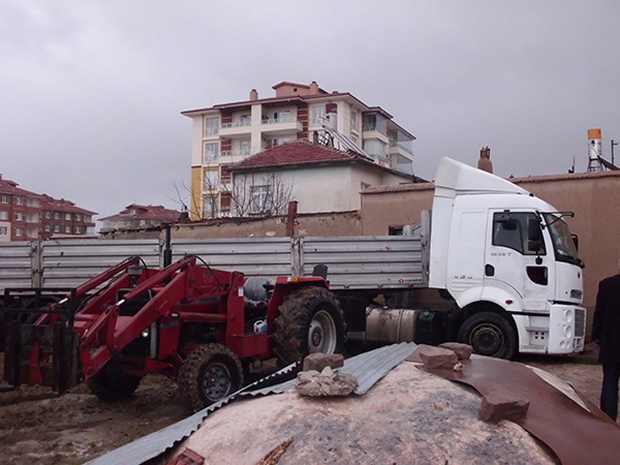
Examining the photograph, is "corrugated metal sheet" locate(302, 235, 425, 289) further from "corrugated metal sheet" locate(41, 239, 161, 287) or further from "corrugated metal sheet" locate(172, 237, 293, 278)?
"corrugated metal sheet" locate(41, 239, 161, 287)

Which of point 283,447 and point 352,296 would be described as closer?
point 283,447

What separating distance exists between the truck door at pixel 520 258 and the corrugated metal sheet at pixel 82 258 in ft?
18.9

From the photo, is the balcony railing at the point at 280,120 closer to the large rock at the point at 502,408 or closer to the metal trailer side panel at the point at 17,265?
the metal trailer side panel at the point at 17,265

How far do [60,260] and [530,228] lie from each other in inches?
316

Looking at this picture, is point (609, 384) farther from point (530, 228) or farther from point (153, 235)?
point (153, 235)

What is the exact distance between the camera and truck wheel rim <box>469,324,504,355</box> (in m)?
9.16

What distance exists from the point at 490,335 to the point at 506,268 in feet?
3.55

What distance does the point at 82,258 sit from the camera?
10508 mm

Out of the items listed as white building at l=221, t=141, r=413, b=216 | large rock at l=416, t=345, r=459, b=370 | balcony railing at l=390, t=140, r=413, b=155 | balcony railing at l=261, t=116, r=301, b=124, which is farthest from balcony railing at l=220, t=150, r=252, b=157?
large rock at l=416, t=345, r=459, b=370

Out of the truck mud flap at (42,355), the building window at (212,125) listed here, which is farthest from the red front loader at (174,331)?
the building window at (212,125)

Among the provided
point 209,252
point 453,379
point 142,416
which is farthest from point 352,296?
point 453,379

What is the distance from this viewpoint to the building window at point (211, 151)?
57531mm

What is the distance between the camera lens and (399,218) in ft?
46.0

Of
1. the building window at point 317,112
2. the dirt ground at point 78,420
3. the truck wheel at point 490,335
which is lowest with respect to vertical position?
the dirt ground at point 78,420
